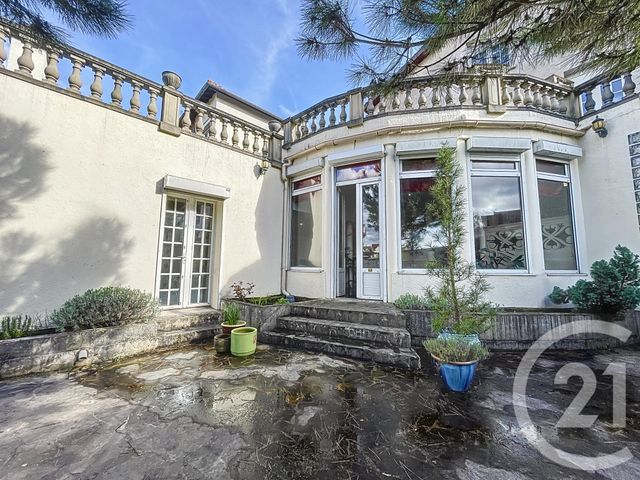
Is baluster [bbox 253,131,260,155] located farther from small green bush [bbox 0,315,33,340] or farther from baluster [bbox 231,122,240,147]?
small green bush [bbox 0,315,33,340]

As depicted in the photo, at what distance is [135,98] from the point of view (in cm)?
470

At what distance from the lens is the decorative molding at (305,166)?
20.5ft

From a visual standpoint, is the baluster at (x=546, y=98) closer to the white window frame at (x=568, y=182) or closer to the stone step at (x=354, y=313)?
the white window frame at (x=568, y=182)

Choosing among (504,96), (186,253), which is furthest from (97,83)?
(504,96)

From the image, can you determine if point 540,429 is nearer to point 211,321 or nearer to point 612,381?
point 612,381

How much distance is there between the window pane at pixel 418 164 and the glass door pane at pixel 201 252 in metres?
4.16

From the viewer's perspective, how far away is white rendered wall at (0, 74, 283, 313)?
3611 millimetres

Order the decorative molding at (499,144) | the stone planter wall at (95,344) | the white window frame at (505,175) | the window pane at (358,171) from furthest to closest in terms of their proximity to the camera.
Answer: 1. the window pane at (358,171)
2. the decorative molding at (499,144)
3. the white window frame at (505,175)
4. the stone planter wall at (95,344)

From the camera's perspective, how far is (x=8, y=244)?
354cm

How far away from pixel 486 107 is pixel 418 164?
1.64 m

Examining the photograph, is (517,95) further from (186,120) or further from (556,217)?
(186,120)

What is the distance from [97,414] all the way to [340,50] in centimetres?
412

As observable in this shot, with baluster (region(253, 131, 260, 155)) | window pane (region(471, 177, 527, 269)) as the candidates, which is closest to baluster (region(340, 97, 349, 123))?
baluster (region(253, 131, 260, 155))

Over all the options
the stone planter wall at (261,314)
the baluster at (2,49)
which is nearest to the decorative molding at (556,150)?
the stone planter wall at (261,314)
